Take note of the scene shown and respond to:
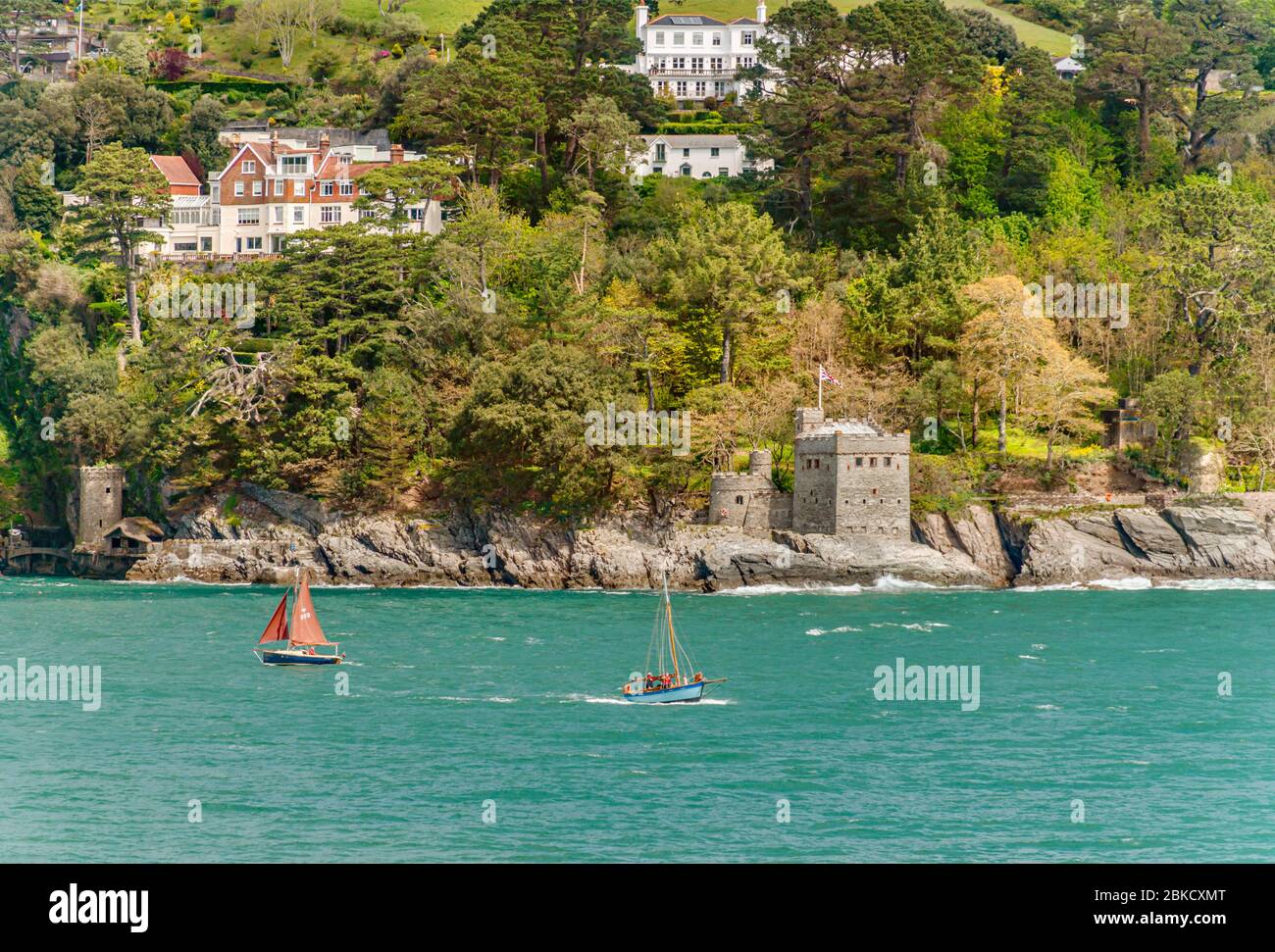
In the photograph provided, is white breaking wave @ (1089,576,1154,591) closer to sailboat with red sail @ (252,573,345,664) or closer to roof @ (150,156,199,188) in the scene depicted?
sailboat with red sail @ (252,573,345,664)

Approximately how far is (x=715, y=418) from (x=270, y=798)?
50055mm

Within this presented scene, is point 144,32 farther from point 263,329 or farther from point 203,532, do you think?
point 203,532

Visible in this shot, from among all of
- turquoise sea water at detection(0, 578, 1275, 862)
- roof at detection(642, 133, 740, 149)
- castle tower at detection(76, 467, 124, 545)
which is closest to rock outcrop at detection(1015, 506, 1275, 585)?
turquoise sea water at detection(0, 578, 1275, 862)

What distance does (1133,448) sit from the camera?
105500 millimetres

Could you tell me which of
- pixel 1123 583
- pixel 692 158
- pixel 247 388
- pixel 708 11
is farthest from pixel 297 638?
pixel 708 11

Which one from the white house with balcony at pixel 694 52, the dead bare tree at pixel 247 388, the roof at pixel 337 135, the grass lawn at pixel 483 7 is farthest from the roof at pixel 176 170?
the white house with balcony at pixel 694 52

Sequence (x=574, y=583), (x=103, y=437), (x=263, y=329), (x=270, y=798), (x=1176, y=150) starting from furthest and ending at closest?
(x=1176, y=150), (x=263, y=329), (x=103, y=437), (x=574, y=583), (x=270, y=798)

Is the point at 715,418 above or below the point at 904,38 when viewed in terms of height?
below

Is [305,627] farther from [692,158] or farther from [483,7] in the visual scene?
[483,7]

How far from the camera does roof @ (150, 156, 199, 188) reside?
461 feet

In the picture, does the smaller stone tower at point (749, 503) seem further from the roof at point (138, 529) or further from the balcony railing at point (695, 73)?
the balcony railing at point (695, 73)

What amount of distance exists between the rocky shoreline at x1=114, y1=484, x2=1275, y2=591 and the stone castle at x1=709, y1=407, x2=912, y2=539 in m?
0.99

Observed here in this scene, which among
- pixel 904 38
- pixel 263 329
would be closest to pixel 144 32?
pixel 263 329

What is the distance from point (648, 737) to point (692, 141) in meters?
85.0
